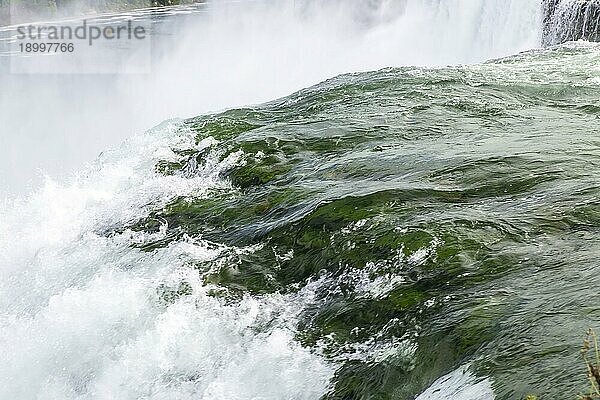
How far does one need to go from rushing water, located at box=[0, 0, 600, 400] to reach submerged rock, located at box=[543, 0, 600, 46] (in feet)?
23.7

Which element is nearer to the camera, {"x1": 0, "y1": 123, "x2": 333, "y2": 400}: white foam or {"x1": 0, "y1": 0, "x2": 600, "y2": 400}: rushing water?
{"x1": 0, "y1": 0, "x2": 600, "y2": 400}: rushing water

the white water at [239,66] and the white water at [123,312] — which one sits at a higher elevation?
the white water at [123,312]

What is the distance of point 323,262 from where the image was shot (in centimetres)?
613

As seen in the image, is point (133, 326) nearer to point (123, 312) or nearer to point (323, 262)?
point (123, 312)

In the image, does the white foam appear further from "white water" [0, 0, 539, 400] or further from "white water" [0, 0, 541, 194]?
"white water" [0, 0, 541, 194]

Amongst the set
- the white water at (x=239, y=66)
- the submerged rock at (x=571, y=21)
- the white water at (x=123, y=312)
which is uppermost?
the submerged rock at (x=571, y=21)

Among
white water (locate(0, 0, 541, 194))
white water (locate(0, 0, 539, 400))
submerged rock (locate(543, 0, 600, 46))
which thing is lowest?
white water (locate(0, 0, 541, 194))

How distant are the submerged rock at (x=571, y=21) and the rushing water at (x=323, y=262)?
7.21 meters

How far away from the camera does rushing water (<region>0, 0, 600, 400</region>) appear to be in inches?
181

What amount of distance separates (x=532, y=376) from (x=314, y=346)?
178cm

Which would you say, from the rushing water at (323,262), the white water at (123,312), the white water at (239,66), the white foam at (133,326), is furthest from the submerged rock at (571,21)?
the white foam at (133,326)

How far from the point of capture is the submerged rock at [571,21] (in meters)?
16.9

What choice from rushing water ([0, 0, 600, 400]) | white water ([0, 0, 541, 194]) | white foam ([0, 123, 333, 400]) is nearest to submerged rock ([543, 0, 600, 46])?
white water ([0, 0, 541, 194])

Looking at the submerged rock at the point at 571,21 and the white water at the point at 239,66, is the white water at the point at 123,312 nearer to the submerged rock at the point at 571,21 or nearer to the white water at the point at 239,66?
the submerged rock at the point at 571,21
